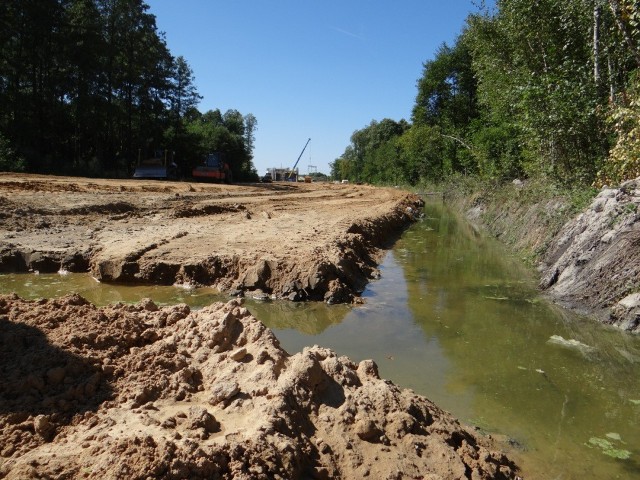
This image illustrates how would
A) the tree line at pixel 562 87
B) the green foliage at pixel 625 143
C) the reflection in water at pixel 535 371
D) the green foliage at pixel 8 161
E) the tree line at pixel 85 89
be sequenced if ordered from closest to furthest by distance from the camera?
the reflection in water at pixel 535 371 < the green foliage at pixel 625 143 < the tree line at pixel 562 87 < the green foliage at pixel 8 161 < the tree line at pixel 85 89

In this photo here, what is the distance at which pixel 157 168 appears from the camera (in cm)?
2892

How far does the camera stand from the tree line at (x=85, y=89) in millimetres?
26016

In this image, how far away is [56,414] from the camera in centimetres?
318

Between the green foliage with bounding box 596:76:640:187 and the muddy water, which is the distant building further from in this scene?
Result: the muddy water

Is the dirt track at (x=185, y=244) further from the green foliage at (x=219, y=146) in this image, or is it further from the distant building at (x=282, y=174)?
the distant building at (x=282, y=174)

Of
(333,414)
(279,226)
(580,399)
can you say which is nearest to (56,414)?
(333,414)

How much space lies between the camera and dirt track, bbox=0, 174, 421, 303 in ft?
27.1

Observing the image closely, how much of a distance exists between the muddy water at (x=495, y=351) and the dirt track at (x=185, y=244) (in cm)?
42

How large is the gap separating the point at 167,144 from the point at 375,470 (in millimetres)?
35508

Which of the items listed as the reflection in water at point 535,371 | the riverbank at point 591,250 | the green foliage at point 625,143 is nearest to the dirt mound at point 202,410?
the reflection in water at point 535,371

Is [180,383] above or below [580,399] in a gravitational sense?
above

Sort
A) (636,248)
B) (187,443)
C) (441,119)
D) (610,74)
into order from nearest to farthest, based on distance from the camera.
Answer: (187,443) → (636,248) → (610,74) → (441,119)

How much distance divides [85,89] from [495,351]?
29488 millimetres

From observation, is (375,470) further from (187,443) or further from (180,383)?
(180,383)
